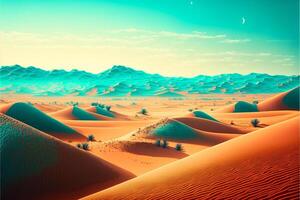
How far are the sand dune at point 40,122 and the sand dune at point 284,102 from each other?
3775cm

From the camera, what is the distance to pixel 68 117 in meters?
45.2

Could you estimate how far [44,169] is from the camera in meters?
12.7

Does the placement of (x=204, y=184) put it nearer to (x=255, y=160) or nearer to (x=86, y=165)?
(x=255, y=160)

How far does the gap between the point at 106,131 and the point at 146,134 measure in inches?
267

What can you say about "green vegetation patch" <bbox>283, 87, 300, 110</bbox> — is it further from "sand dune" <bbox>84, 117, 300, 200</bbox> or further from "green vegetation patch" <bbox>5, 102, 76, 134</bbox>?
"sand dune" <bbox>84, 117, 300, 200</bbox>

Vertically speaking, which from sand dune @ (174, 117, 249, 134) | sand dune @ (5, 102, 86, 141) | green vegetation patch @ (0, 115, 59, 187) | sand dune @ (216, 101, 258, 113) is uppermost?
green vegetation patch @ (0, 115, 59, 187)

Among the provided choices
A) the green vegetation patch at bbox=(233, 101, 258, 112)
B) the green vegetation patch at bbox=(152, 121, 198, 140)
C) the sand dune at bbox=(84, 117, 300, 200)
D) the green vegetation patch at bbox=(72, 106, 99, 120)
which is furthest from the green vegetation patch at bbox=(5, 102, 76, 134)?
the green vegetation patch at bbox=(233, 101, 258, 112)

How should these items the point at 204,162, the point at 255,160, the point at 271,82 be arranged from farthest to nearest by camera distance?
the point at 271,82
the point at 204,162
the point at 255,160

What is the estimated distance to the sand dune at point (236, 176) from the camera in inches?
326

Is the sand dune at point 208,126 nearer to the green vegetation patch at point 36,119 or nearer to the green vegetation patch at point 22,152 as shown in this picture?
the green vegetation patch at point 36,119

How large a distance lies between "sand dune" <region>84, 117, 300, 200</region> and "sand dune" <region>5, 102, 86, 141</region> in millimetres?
19594

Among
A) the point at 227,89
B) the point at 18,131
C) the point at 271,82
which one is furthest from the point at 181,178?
the point at 271,82

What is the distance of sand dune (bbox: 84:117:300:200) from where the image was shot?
8273 millimetres

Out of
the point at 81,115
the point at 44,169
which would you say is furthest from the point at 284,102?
the point at 44,169
